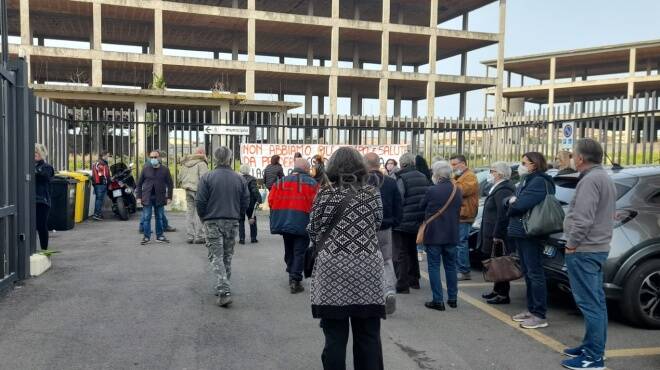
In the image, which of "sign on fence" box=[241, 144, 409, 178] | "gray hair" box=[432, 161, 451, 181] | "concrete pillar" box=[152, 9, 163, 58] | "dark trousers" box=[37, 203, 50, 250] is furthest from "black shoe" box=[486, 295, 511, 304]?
"concrete pillar" box=[152, 9, 163, 58]

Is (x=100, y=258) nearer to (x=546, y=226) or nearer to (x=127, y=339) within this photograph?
(x=127, y=339)

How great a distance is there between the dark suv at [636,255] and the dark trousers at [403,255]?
193 centimetres

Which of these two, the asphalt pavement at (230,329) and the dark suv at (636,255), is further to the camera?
the dark suv at (636,255)

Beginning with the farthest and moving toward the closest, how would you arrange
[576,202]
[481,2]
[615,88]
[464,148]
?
1. [615,88]
2. [481,2]
3. [464,148]
4. [576,202]

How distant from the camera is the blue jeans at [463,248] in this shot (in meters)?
7.78

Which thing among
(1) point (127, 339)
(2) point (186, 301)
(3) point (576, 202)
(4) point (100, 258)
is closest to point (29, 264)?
(4) point (100, 258)

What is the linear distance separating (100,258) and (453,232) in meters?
5.78

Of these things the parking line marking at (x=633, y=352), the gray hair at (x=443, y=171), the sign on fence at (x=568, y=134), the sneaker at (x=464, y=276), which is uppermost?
the sign on fence at (x=568, y=134)

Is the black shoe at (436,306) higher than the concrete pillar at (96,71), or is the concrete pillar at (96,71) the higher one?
the concrete pillar at (96,71)

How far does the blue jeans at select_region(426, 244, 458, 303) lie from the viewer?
620cm

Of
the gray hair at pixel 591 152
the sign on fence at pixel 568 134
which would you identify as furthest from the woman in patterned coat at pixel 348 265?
the sign on fence at pixel 568 134

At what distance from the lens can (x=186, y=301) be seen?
20.9ft

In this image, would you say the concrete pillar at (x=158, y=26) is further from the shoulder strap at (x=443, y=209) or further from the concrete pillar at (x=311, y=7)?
the shoulder strap at (x=443, y=209)

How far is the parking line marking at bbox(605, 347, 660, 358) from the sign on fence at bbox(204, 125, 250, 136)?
1258 centimetres
